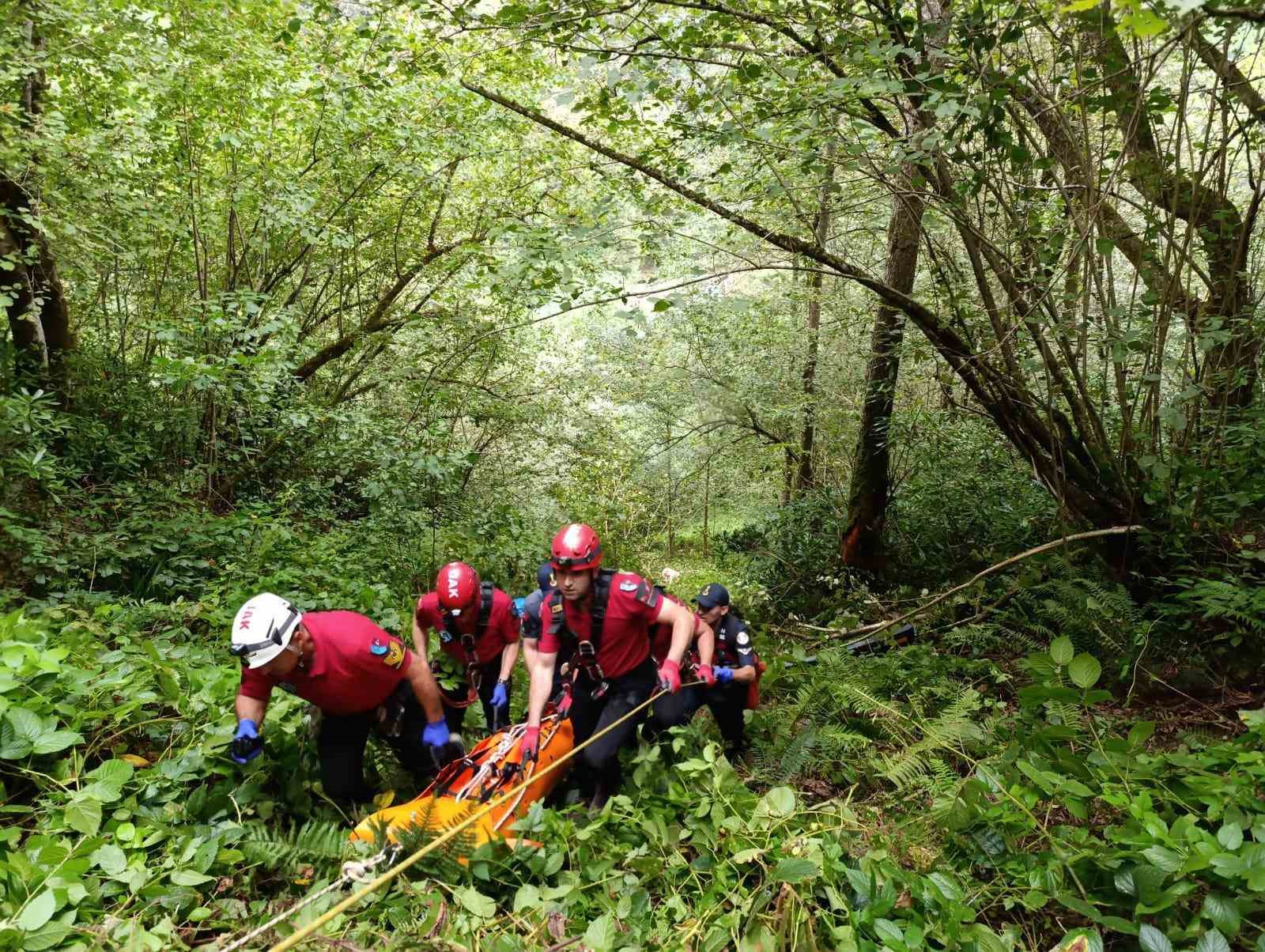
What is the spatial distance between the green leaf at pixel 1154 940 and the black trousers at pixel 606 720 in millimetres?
2745

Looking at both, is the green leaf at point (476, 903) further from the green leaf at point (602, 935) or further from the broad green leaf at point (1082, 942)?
the broad green leaf at point (1082, 942)

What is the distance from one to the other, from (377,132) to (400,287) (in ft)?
9.46

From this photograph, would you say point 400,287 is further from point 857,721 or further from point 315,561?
point 857,721

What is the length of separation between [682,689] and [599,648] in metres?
0.72

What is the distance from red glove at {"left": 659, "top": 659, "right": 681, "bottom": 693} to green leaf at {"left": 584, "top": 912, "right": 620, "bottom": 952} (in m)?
1.66

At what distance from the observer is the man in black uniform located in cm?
502

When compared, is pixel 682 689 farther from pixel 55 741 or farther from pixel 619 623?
pixel 55 741

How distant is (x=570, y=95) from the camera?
452cm

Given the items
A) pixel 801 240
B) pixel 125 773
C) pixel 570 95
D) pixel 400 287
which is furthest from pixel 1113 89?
pixel 400 287

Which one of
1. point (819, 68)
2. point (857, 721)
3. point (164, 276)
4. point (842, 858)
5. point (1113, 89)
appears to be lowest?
point (857, 721)

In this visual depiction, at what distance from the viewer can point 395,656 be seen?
13.3ft

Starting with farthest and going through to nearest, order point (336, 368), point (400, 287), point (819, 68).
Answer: point (336, 368) < point (400, 287) < point (819, 68)

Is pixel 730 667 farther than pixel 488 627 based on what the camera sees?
No

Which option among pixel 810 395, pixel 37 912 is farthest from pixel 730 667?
pixel 810 395
